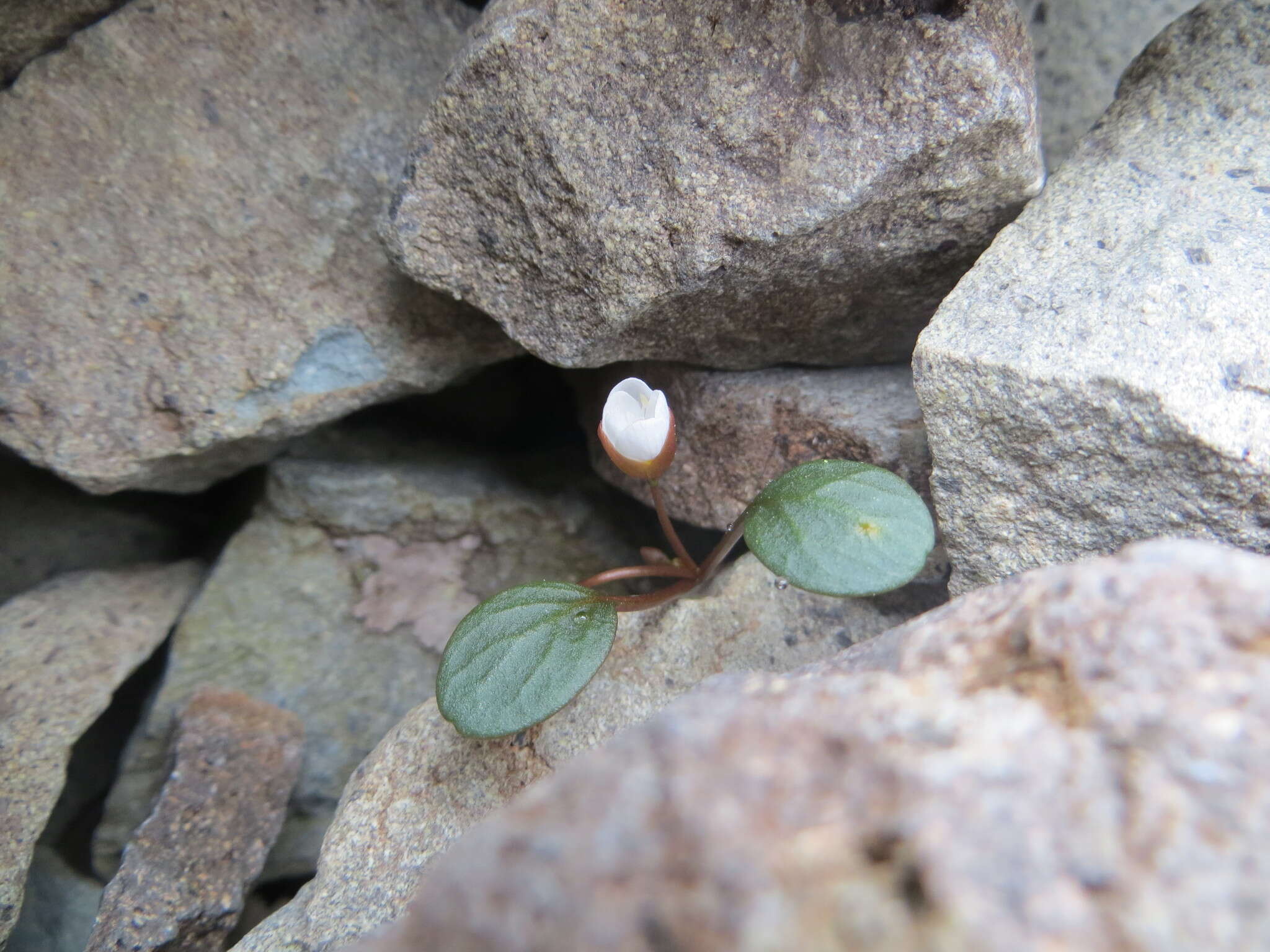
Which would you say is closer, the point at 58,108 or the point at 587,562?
the point at 58,108

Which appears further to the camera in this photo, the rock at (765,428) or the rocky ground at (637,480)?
the rock at (765,428)

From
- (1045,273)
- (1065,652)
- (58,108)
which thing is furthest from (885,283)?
(58,108)

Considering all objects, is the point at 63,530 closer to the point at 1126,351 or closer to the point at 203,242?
the point at 203,242

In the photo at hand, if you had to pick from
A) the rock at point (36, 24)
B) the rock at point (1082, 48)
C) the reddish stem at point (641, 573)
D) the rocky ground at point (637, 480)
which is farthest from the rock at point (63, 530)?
the rock at point (1082, 48)

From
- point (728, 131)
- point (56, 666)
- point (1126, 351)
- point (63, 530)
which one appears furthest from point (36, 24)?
point (1126, 351)

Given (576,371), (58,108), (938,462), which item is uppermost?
(58,108)

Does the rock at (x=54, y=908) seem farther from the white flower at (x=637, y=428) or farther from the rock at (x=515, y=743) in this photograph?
the white flower at (x=637, y=428)

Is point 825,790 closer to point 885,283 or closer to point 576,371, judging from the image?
point 885,283
